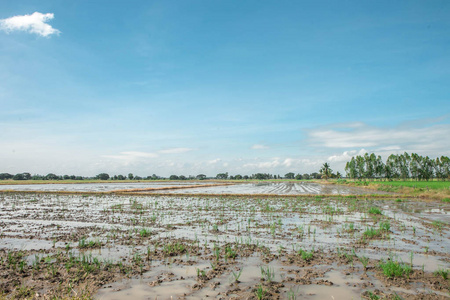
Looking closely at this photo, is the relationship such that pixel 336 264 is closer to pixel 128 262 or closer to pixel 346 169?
pixel 128 262

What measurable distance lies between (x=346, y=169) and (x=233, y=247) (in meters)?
105

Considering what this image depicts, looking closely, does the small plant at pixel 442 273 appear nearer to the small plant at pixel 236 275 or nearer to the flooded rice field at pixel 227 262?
the flooded rice field at pixel 227 262

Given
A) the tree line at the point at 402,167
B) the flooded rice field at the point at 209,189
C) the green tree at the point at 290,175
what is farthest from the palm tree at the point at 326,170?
the green tree at the point at 290,175

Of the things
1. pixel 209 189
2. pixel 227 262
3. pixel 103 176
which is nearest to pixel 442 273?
pixel 227 262

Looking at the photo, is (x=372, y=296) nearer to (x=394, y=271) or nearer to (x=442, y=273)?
(x=394, y=271)

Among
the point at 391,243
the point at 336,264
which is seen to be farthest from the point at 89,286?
the point at 391,243

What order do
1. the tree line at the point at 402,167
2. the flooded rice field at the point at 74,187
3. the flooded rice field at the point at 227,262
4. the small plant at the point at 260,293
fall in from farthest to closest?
the tree line at the point at 402,167, the flooded rice field at the point at 74,187, the flooded rice field at the point at 227,262, the small plant at the point at 260,293

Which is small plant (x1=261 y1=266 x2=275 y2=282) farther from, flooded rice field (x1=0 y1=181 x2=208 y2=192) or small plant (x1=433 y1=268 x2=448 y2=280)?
flooded rice field (x1=0 y1=181 x2=208 y2=192)

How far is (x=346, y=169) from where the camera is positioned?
10194 centimetres

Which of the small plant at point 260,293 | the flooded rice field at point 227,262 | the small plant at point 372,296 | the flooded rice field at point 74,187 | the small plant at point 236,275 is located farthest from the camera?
the flooded rice field at point 74,187

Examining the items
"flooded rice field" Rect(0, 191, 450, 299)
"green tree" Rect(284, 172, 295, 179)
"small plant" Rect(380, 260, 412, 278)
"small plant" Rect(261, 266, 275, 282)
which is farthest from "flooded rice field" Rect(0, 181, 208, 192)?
"green tree" Rect(284, 172, 295, 179)

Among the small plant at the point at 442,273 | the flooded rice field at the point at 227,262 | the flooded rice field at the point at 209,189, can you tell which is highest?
the small plant at the point at 442,273

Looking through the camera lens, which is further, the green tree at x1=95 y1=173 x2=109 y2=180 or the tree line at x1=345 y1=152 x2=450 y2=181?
the green tree at x1=95 y1=173 x2=109 y2=180

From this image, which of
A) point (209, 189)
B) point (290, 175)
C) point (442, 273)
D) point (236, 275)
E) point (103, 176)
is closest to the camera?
point (442, 273)
